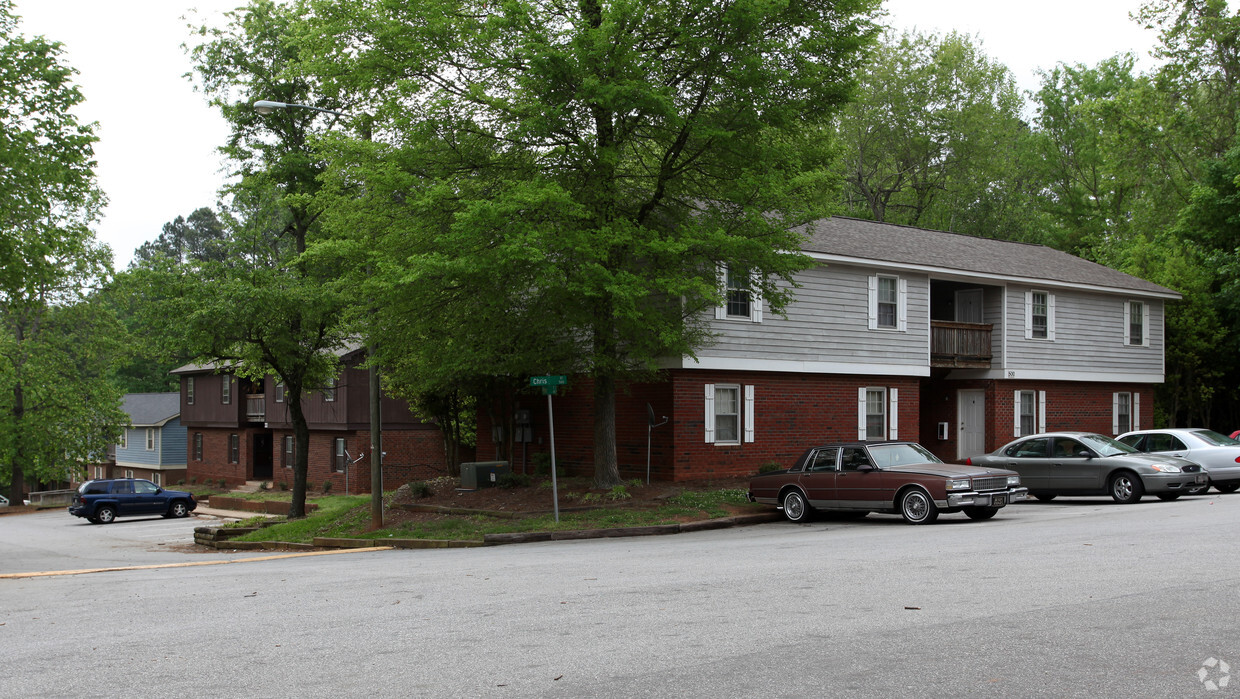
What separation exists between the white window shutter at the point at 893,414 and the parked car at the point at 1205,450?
21.8ft

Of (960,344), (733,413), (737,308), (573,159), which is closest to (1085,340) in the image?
(960,344)

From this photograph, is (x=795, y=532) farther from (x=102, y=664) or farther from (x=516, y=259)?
(x=102, y=664)

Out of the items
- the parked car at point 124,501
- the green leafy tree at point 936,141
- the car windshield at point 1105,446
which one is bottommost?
the parked car at point 124,501

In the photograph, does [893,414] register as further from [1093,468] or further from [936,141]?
[936,141]

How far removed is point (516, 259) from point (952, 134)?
38.8m

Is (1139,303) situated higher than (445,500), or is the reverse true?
(1139,303)

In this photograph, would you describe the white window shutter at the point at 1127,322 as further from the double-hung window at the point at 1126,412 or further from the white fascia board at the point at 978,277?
the double-hung window at the point at 1126,412

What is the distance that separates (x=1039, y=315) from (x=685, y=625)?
89.8 ft

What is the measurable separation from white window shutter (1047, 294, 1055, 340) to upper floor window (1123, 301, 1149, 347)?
382 cm

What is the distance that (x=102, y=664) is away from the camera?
7184 mm

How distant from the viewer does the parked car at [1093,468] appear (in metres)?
19.9

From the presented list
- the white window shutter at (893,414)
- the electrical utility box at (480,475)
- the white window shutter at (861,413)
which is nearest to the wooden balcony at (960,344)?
the white window shutter at (893,414)

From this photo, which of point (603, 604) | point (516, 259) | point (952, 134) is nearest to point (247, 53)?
point (516, 259)

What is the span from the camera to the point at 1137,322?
34656 millimetres
